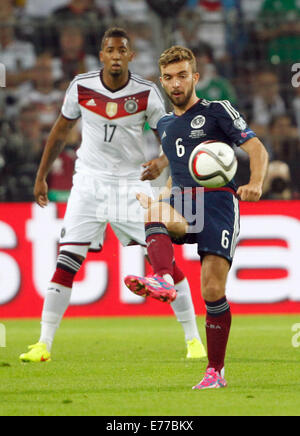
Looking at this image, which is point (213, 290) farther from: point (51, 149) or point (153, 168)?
point (51, 149)

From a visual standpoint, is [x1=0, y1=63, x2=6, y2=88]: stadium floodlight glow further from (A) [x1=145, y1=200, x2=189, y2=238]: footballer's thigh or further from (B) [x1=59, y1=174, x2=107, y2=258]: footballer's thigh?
(A) [x1=145, y1=200, x2=189, y2=238]: footballer's thigh

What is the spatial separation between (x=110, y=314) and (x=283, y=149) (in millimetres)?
3126

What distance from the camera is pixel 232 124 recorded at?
526 centimetres

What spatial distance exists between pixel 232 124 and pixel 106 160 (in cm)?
210

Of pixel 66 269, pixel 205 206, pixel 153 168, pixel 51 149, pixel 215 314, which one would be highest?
pixel 51 149

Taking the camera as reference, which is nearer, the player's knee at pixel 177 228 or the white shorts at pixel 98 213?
the player's knee at pixel 177 228

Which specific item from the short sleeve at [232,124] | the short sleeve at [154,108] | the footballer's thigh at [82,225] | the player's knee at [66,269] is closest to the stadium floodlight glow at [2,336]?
the player's knee at [66,269]

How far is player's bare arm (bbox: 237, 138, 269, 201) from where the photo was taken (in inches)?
189

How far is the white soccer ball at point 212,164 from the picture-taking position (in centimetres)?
513

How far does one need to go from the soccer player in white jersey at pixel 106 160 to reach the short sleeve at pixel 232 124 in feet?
5.82

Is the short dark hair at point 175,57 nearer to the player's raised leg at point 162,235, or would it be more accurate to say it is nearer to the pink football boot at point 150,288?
the player's raised leg at point 162,235

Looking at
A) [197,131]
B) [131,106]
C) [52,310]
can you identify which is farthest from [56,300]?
[197,131]

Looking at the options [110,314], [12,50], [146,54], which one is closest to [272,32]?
[146,54]
